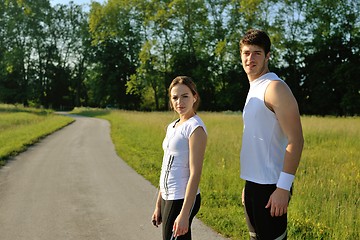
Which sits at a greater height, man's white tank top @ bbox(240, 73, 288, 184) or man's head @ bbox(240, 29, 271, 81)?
man's head @ bbox(240, 29, 271, 81)

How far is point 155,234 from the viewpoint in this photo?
485cm

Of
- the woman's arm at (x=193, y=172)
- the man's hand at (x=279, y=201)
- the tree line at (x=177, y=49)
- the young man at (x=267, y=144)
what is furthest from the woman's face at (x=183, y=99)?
the tree line at (x=177, y=49)

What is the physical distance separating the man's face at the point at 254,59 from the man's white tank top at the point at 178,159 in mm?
529

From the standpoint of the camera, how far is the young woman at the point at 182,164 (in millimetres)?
2689

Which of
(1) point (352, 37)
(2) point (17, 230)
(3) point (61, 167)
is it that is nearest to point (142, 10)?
(1) point (352, 37)

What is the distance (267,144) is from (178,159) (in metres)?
0.69

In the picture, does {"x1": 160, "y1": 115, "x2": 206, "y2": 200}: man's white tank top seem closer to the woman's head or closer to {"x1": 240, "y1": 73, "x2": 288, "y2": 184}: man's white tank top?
the woman's head

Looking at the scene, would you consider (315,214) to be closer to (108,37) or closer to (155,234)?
(155,234)

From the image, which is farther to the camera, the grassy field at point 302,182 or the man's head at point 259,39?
the grassy field at point 302,182

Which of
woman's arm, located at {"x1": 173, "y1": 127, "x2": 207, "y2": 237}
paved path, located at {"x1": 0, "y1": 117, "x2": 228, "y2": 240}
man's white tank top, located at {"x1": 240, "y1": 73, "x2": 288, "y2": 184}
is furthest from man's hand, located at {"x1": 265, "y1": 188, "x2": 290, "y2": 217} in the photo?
paved path, located at {"x1": 0, "y1": 117, "x2": 228, "y2": 240}

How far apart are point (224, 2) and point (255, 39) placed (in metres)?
45.1

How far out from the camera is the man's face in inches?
101

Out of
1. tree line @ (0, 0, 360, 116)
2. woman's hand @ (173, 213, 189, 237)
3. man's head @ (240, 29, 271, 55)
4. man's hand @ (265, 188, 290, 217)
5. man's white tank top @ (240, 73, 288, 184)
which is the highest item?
tree line @ (0, 0, 360, 116)

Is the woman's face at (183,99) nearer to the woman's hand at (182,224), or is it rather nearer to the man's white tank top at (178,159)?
the man's white tank top at (178,159)
